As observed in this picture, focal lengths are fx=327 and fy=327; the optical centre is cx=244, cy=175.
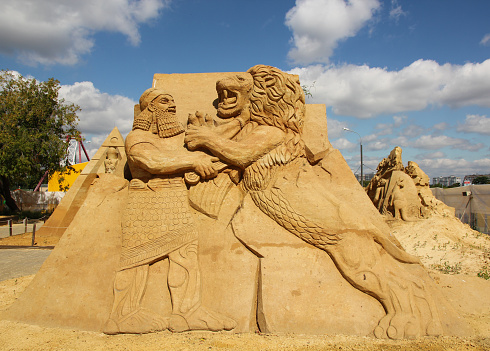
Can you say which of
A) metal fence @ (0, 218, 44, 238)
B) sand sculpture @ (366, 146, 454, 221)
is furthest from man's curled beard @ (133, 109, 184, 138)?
sand sculpture @ (366, 146, 454, 221)

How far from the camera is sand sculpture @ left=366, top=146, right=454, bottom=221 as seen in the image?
937 centimetres

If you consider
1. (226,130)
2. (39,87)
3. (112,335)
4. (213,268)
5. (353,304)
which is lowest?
(112,335)

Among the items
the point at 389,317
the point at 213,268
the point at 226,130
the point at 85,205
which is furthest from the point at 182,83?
the point at 389,317

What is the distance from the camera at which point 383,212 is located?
9844 mm

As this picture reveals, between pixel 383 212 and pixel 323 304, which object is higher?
Answer: pixel 383 212

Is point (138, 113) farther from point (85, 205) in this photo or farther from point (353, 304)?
point (353, 304)

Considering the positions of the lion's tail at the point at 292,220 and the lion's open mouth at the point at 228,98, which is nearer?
the lion's tail at the point at 292,220

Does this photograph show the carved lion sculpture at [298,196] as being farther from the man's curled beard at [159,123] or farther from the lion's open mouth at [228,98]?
the man's curled beard at [159,123]

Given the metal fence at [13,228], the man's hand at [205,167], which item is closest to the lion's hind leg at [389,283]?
Answer: the man's hand at [205,167]

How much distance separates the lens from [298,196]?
317 cm

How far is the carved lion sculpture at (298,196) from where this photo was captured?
9.46 feet

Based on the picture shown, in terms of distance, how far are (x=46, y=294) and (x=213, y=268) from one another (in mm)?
1574

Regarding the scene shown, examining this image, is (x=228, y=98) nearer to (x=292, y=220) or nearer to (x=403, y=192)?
(x=292, y=220)

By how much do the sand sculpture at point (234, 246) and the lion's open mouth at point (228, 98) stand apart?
4 centimetres
